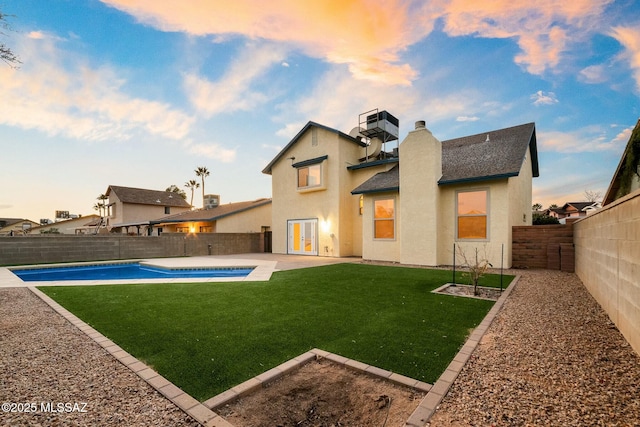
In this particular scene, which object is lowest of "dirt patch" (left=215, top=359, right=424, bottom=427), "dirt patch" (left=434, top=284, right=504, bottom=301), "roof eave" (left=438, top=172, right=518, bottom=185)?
"dirt patch" (left=434, top=284, right=504, bottom=301)

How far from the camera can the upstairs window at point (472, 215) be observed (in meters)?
10.7

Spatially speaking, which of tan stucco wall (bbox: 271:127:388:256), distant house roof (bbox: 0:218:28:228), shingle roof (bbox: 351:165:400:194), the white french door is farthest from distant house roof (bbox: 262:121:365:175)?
distant house roof (bbox: 0:218:28:228)

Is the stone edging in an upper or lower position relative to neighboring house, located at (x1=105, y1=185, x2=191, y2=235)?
lower

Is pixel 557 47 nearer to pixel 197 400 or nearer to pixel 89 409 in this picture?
pixel 197 400

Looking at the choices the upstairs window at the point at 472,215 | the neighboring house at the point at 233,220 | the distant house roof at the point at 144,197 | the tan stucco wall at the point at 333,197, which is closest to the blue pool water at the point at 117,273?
the tan stucco wall at the point at 333,197

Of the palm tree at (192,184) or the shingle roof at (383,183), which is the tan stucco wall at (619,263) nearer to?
the shingle roof at (383,183)

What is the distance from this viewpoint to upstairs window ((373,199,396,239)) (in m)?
12.9

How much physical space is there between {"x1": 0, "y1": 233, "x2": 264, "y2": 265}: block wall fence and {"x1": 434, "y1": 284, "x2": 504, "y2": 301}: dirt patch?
15.3 meters

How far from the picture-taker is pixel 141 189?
34750mm

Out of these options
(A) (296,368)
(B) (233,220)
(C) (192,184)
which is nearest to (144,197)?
(B) (233,220)

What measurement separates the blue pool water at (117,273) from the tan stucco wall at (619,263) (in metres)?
9.86

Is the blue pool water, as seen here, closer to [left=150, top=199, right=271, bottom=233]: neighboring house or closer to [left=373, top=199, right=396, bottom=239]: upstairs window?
[left=373, top=199, right=396, bottom=239]: upstairs window

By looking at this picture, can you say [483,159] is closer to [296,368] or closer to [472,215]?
[472,215]

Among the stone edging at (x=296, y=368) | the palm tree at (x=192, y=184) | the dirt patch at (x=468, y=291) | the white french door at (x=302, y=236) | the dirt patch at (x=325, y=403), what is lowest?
the dirt patch at (x=468, y=291)
